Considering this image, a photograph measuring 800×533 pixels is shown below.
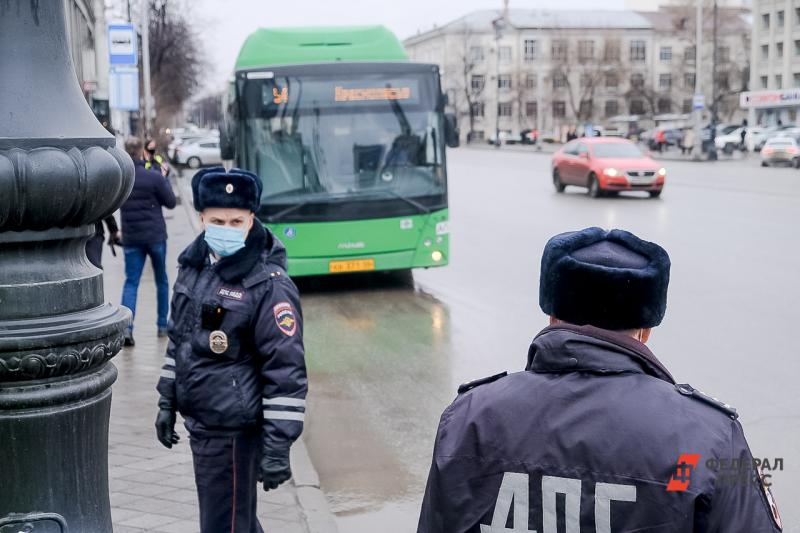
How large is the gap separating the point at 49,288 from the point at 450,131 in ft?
36.6

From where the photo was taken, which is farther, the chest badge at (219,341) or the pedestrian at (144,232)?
the pedestrian at (144,232)

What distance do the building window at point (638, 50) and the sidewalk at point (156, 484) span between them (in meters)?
114

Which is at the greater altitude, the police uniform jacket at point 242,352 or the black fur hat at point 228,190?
the black fur hat at point 228,190

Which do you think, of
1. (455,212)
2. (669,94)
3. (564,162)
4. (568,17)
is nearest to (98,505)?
→ (455,212)

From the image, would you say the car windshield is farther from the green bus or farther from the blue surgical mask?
the blue surgical mask

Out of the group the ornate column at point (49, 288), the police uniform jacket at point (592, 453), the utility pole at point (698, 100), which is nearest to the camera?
the police uniform jacket at point (592, 453)

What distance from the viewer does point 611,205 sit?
79.7 feet

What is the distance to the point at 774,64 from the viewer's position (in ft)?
302

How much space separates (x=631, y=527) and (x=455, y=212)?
2157cm

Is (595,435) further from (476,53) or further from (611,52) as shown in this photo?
(476,53)

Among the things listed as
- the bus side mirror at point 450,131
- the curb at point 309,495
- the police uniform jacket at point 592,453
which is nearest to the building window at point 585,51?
the bus side mirror at point 450,131

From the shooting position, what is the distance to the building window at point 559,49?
103 m

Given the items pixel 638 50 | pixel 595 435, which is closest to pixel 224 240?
pixel 595 435

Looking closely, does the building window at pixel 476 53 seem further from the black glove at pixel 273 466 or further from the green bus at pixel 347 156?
the black glove at pixel 273 466
